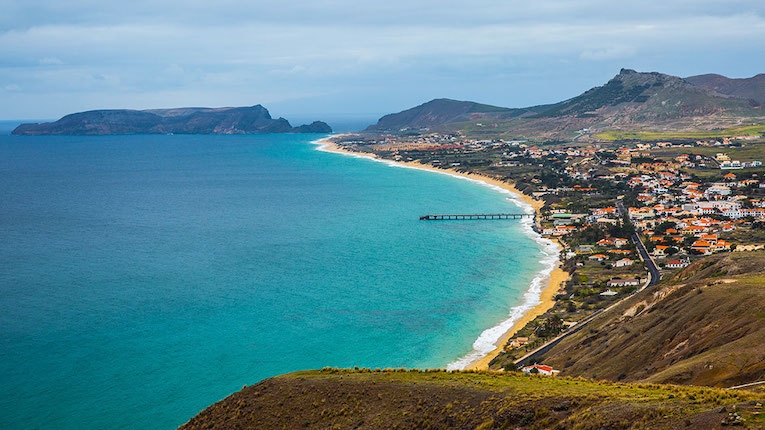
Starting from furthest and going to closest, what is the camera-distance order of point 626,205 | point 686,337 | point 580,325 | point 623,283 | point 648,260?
point 626,205 → point 648,260 → point 623,283 → point 580,325 → point 686,337

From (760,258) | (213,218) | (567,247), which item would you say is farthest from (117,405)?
(213,218)

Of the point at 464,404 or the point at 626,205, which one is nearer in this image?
the point at 464,404

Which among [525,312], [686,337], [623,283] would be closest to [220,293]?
[525,312]

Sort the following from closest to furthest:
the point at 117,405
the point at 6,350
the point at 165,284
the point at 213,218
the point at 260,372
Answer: the point at 117,405
the point at 260,372
the point at 6,350
the point at 165,284
the point at 213,218

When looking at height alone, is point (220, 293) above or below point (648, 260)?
below

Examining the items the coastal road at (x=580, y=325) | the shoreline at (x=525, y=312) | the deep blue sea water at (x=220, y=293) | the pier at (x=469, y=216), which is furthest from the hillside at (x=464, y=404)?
the pier at (x=469, y=216)

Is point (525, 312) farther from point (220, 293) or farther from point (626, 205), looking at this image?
point (626, 205)

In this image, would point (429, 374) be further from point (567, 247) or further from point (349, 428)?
point (567, 247)
